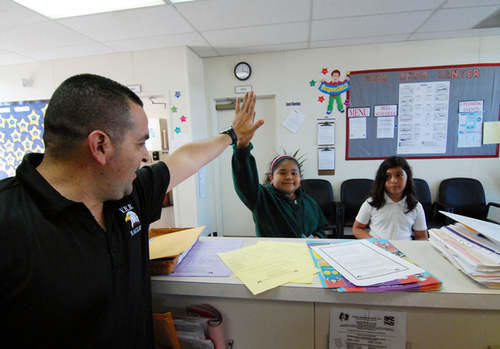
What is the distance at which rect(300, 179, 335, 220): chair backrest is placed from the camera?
3.04 metres

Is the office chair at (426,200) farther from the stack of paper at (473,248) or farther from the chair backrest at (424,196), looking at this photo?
the stack of paper at (473,248)

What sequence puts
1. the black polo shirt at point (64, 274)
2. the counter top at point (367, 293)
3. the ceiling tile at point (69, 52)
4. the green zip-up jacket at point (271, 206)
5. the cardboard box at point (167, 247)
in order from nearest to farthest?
the black polo shirt at point (64, 274), the counter top at point (367, 293), the cardboard box at point (167, 247), the green zip-up jacket at point (271, 206), the ceiling tile at point (69, 52)

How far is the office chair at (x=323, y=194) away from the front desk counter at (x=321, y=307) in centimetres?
231

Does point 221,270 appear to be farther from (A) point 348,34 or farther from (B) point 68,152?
(A) point 348,34

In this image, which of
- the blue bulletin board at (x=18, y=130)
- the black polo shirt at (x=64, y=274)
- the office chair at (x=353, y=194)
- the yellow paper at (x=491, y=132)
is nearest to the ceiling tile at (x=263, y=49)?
the office chair at (x=353, y=194)

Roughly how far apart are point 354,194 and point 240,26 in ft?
7.91

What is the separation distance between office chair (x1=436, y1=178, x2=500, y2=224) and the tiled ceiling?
1.78 m

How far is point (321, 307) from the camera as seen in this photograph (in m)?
0.65

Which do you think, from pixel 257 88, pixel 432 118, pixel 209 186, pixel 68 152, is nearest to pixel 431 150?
pixel 432 118

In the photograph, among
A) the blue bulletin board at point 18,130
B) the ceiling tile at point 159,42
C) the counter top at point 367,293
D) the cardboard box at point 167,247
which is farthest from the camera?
the blue bulletin board at point 18,130

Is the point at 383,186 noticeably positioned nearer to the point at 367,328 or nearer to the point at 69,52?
the point at 367,328

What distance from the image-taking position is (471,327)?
1.99ft

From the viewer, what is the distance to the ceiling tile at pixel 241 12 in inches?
79.6

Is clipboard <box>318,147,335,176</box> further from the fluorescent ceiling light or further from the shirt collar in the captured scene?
the fluorescent ceiling light
